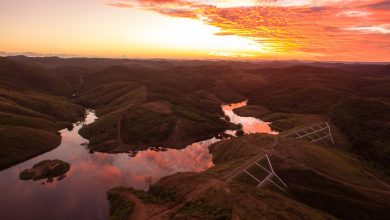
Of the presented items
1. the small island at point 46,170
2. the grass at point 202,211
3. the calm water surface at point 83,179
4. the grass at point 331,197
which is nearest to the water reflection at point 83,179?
the calm water surface at point 83,179

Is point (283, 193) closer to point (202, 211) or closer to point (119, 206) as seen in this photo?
point (202, 211)

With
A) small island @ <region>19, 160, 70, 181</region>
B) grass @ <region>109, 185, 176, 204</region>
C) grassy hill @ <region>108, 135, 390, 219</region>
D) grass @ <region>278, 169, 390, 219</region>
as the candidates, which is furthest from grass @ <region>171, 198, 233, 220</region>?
small island @ <region>19, 160, 70, 181</region>

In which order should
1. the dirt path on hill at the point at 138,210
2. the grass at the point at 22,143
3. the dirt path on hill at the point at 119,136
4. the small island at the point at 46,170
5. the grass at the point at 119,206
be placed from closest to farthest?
the dirt path on hill at the point at 138,210 → the grass at the point at 119,206 → the small island at the point at 46,170 → the grass at the point at 22,143 → the dirt path on hill at the point at 119,136

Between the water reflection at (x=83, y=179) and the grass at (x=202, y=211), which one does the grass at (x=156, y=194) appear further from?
the grass at (x=202, y=211)

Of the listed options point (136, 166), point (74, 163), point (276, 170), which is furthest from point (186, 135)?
point (276, 170)

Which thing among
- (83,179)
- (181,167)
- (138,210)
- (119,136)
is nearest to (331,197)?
(181,167)

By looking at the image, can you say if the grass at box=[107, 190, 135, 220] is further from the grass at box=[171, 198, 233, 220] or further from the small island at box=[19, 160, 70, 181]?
the small island at box=[19, 160, 70, 181]

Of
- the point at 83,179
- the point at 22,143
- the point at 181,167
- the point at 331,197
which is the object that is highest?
the point at 22,143
